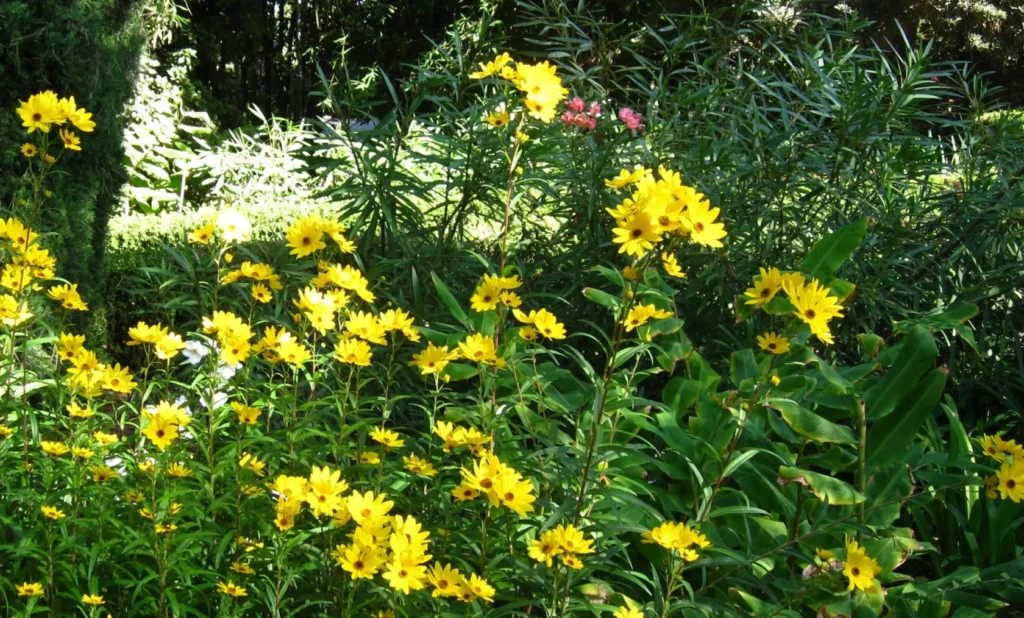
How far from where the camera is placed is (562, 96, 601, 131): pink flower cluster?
10.4 feet

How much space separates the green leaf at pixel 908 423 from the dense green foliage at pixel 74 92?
9.20 ft

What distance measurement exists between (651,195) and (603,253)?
1789 mm

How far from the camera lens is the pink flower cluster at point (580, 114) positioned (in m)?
3.17

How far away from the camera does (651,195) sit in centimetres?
149

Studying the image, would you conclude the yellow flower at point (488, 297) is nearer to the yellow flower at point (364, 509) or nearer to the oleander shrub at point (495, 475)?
the oleander shrub at point (495, 475)

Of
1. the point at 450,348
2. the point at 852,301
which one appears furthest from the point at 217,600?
the point at 852,301

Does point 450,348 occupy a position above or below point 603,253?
below

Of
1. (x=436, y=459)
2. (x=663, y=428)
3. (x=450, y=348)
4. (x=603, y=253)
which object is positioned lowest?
(x=436, y=459)

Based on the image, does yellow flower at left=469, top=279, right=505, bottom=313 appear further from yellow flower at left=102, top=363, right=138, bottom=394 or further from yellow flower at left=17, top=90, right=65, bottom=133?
Answer: yellow flower at left=17, top=90, right=65, bottom=133

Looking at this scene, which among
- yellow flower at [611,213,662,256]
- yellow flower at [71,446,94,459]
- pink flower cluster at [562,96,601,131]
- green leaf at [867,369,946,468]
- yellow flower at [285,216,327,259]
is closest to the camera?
yellow flower at [611,213,662,256]

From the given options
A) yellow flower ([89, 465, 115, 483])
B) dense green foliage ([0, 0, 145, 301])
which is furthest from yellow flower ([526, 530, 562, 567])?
dense green foliage ([0, 0, 145, 301])

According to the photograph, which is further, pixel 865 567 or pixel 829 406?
pixel 829 406

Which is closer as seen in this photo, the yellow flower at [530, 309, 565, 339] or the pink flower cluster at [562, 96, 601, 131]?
the yellow flower at [530, 309, 565, 339]

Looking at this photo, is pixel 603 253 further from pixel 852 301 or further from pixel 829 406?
pixel 829 406
